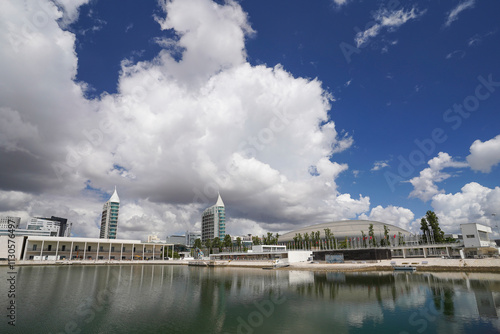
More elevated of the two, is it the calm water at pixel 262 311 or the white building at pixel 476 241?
the white building at pixel 476 241

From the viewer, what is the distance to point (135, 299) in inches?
1672

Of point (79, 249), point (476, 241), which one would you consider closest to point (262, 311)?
point (476, 241)

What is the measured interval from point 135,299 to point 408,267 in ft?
250

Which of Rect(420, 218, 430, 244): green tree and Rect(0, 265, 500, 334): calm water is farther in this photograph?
Rect(420, 218, 430, 244): green tree

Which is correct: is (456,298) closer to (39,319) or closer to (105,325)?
(105,325)

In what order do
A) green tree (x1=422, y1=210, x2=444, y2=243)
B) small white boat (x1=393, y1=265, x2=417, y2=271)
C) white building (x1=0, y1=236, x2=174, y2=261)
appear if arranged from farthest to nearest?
1. white building (x1=0, y1=236, x2=174, y2=261)
2. green tree (x1=422, y1=210, x2=444, y2=243)
3. small white boat (x1=393, y1=265, x2=417, y2=271)

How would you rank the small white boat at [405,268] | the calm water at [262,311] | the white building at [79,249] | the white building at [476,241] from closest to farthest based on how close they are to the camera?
the calm water at [262,311] → the small white boat at [405,268] → the white building at [476,241] → the white building at [79,249]

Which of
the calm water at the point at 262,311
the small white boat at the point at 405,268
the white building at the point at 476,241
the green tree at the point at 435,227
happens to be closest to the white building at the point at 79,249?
the calm water at the point at 262,311

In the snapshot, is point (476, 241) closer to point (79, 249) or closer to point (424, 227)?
point (424, 227)

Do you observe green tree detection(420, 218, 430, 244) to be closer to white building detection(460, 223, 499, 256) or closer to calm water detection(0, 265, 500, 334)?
white building detection(460, 223, 499, 256)

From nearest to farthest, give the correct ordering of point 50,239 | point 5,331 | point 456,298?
point 5,331 → point 456,298 → point 50,239

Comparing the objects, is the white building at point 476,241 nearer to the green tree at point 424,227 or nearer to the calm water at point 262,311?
the green tree at point 424,227

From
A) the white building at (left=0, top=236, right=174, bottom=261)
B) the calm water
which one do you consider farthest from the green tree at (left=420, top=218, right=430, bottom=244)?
the white building at (left=0, top=236, right=174, bottom=261)

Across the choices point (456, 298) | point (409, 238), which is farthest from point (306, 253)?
point (456, 298)
